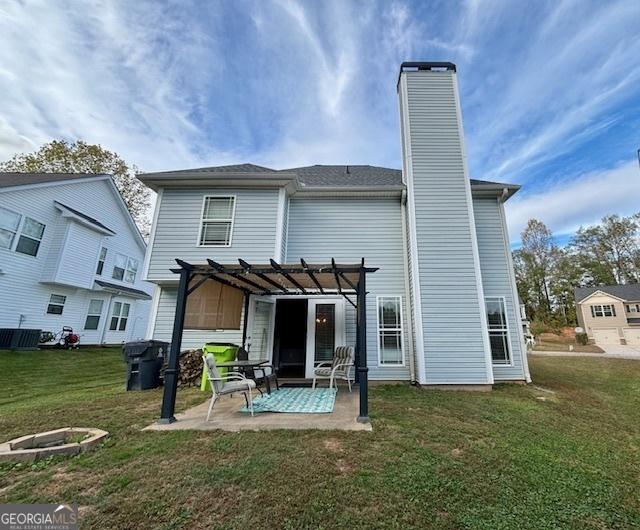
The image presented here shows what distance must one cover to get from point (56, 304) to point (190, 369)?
33.1 feet

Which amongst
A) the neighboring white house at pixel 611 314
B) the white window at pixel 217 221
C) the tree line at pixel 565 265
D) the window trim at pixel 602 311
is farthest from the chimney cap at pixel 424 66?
the window trim at pixel 602 311

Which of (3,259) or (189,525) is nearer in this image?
(189,525)

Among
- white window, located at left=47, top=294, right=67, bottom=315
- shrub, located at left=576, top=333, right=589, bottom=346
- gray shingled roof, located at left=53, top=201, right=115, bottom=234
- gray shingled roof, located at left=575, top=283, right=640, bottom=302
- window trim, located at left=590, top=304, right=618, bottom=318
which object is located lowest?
shrub, located at left=576, top=333, right=589, bottom=346

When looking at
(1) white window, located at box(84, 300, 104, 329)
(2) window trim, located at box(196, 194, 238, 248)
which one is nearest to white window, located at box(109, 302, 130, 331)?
(1) white window, located at box(84, 300, 104, 329)

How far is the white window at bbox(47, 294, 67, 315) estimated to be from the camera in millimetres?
Answer: 11969

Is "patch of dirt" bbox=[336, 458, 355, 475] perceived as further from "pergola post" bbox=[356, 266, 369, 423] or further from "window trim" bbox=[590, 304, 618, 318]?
"window trim" bbox=[590, 304, 618, 318]

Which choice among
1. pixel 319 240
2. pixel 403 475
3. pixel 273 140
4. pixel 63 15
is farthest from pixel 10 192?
pixel 403 475

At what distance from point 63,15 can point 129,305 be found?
1350 centimetres

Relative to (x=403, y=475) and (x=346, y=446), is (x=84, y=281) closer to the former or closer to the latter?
(x=346, y=446)

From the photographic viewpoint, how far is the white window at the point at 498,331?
7230 millimetres

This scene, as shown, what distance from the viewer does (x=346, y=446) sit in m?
3.29

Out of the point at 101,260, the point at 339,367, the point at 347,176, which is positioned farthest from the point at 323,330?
the point at 101,260

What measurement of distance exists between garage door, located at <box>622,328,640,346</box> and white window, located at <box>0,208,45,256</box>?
1597 inches

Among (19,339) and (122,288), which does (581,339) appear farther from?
(19,339)
